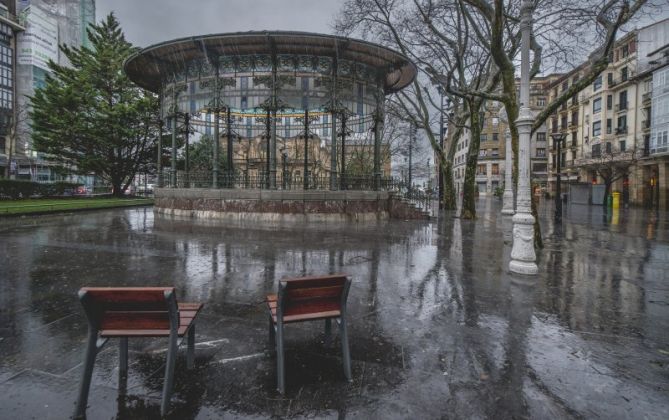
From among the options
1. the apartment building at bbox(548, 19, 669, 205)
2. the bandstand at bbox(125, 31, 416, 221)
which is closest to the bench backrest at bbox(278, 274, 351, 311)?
the bandstand at bbox(125, 31, 416, 221)

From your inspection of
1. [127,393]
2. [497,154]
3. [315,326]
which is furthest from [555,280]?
[497,154]

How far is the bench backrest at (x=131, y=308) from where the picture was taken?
2.58m

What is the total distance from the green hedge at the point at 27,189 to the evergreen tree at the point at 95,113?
2.39 meters

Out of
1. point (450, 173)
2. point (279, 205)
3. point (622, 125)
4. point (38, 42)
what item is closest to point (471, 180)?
point (450, 173)

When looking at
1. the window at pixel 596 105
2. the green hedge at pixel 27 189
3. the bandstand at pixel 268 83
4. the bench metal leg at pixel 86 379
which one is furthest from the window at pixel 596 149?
the green hedge at pixel 27 189

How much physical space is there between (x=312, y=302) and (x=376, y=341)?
114 cm

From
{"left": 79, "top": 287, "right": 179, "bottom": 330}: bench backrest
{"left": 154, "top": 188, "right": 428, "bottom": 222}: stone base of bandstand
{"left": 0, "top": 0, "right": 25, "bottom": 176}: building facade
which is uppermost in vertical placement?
{"left": 0, "top": 0, "right": 25, "bottom": 176}: building facade

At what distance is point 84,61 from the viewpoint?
93.9ft

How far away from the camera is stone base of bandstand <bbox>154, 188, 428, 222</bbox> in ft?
48.0

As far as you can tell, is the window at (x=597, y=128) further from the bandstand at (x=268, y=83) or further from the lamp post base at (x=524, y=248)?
the lamp post base at (x=524, y=248)

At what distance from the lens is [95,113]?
1101 inches

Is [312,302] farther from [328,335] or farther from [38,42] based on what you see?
[38,42]

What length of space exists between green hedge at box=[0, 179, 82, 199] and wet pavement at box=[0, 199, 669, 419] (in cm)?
2322

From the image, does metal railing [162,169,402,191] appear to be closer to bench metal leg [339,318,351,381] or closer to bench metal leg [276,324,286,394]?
bench metal leg [339,318,351,381]
